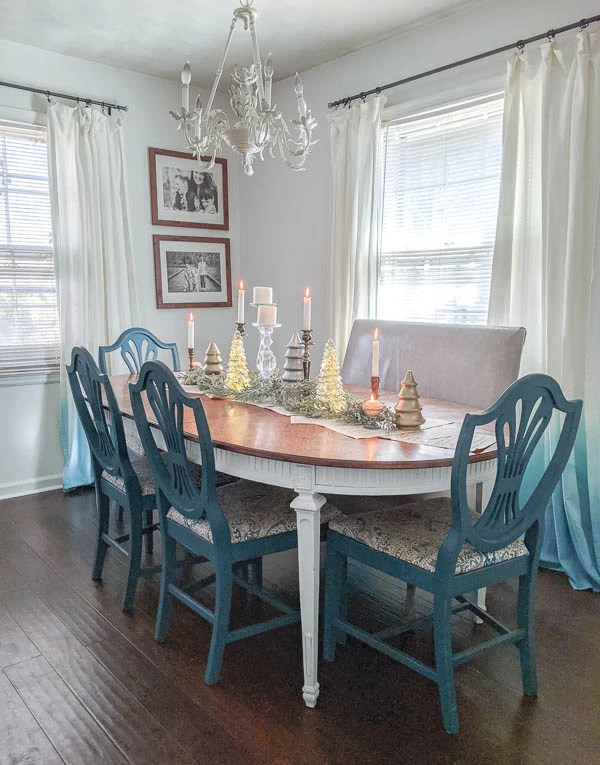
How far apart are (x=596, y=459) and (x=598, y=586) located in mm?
540

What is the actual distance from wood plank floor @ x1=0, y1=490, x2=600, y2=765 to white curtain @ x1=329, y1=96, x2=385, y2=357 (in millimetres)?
1715

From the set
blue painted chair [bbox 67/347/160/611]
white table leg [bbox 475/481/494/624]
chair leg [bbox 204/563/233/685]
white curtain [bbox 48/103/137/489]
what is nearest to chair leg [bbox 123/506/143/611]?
blue painted chair [bbox 67/347/160/611]

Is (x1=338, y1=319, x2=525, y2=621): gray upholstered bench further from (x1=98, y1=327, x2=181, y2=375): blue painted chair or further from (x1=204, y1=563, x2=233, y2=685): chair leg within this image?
(x1=98, y1=327, x2=181, y2=375): blue painted chair

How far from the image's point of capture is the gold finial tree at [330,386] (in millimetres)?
2201

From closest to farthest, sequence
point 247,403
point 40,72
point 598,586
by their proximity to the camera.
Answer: point 247,403 < point 598,586 < point 40,72

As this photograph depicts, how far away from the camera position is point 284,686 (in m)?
1.97

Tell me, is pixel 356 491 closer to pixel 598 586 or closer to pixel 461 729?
pixel 461 729

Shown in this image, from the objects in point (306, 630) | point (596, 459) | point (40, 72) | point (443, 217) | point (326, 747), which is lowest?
point (326, 747)

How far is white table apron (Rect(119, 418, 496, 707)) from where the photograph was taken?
1.73 metres

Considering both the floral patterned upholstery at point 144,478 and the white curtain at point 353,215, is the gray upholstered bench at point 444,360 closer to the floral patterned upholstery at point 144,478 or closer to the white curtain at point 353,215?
the white curtain at point 353,215

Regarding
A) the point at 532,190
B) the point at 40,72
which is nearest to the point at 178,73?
the point at 40,72

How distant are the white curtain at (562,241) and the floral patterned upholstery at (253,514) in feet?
4.19

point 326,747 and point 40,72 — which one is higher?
point 40,72

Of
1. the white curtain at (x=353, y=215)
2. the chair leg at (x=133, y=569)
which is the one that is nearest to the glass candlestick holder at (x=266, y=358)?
the chair leg at (x=133, y=569)
